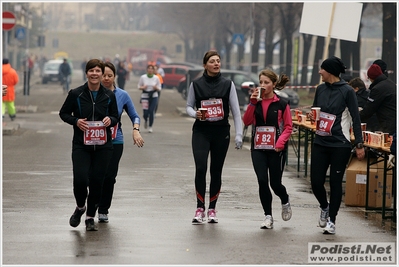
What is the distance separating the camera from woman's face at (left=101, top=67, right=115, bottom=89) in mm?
10666

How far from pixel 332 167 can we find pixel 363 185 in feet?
7.23

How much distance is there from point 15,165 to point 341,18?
6.17 metres

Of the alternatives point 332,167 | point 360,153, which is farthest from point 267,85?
point 360,153

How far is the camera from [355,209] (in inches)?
471

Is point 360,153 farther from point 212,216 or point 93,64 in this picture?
point 93,64

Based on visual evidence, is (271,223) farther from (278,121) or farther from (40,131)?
(40,131)

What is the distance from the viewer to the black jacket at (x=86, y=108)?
390 inches

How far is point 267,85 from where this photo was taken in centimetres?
1030

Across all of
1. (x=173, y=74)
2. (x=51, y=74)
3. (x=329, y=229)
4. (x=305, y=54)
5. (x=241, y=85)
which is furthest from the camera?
(x=51, y=74)

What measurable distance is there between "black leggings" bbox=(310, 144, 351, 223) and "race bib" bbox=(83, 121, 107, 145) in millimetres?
1996

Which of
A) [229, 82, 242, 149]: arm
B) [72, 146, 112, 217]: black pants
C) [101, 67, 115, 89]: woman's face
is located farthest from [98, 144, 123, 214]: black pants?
[229, 82, 242, 149]: arm

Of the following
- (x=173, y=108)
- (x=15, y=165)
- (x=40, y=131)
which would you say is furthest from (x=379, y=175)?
(x=173, y=108)

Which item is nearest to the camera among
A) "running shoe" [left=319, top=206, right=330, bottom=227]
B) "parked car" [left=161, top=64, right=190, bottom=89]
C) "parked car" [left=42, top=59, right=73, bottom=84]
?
"running shoe" [left=319, top=206, right=330, bottom=227]

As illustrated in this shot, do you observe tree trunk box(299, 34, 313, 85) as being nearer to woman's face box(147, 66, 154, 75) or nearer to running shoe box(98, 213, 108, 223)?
woman's face box(147, 66, 154, 75)
